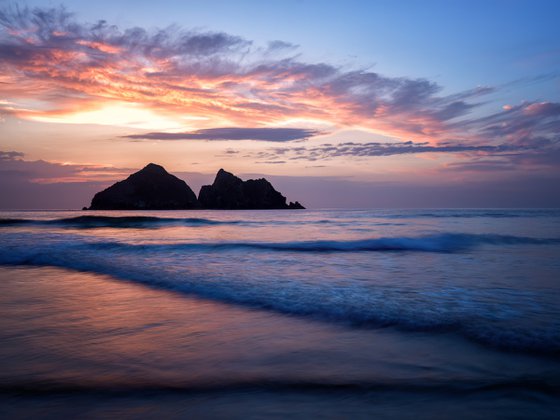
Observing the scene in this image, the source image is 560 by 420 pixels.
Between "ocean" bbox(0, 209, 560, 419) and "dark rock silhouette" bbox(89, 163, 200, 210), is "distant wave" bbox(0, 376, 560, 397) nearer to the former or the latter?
"ocean" bbox(0, 209, 560, 419)

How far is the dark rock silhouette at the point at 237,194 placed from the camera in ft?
382

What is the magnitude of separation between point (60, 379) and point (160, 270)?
5790 mm

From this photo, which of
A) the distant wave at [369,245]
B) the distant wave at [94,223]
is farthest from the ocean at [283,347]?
the distant wave at [94,223]

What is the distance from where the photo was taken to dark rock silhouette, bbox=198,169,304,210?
4589 inches

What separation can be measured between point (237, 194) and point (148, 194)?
26196 mm

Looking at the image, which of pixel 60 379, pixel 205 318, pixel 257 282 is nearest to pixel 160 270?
pixel 257 282

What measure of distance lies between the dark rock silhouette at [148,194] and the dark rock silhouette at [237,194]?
6.47 m

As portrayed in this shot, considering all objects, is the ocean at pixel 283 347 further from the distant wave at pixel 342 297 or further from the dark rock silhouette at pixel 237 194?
the dark rock silhouette at pixel 237 194

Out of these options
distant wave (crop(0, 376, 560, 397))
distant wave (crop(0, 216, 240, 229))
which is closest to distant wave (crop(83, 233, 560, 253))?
distant wave (crop(0, 376, 560, 397))

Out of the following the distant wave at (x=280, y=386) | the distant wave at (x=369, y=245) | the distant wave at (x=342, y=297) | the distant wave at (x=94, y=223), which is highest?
the distant wave at (x=280, y=386)

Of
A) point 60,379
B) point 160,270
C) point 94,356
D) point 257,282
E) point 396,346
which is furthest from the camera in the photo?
point 160,270

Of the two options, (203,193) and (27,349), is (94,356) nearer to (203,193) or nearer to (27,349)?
(27,349)

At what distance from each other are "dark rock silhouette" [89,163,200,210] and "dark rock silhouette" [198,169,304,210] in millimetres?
6466

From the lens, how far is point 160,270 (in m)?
8.45
